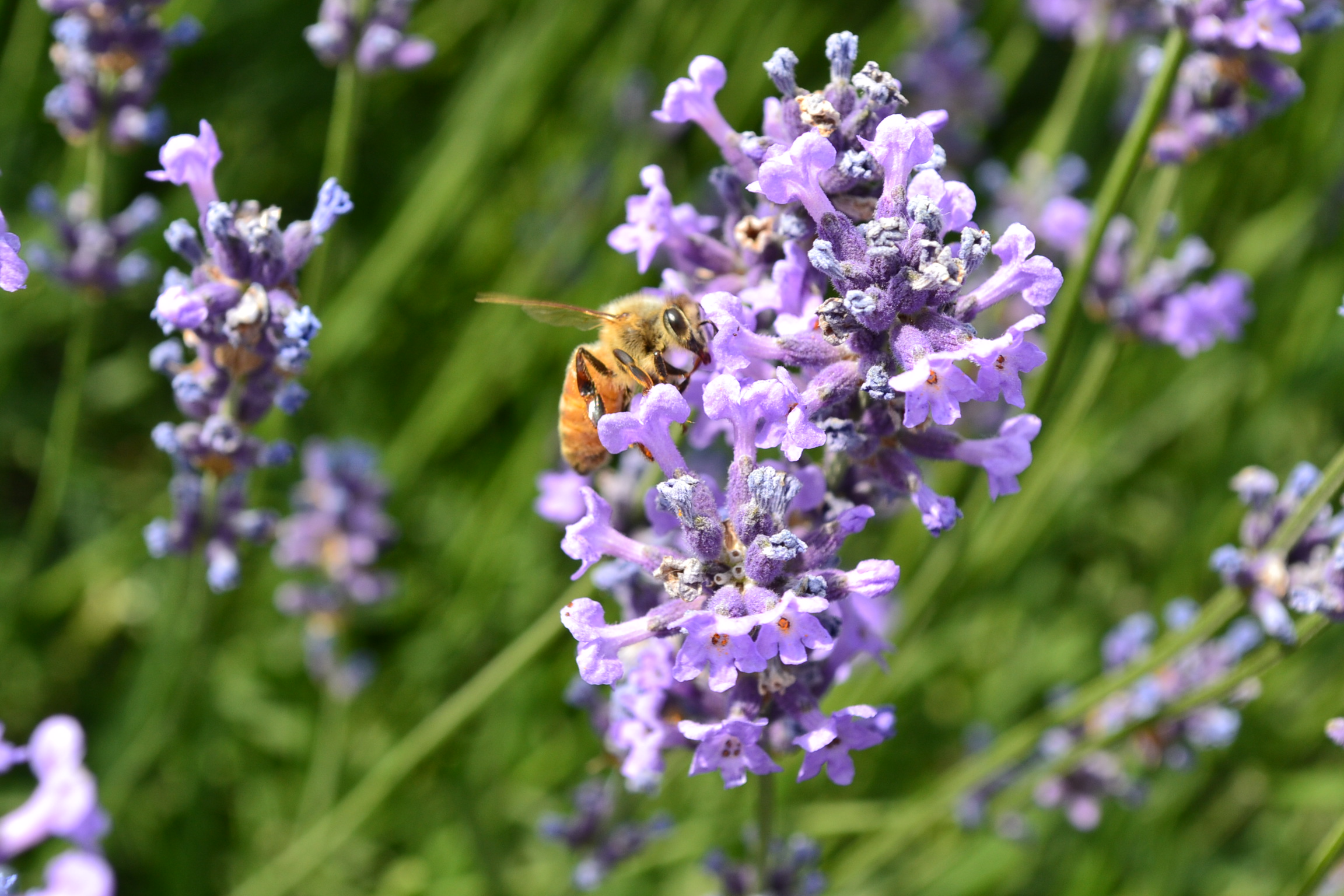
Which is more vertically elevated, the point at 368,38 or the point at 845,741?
the point at 368,38

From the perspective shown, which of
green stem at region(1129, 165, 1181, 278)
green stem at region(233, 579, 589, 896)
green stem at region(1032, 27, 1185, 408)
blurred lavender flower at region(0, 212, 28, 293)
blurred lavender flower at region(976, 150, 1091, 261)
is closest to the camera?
blurred lavender flower at region(0, 212, 28, 293)

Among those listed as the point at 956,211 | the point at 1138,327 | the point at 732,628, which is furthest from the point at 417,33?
the point at 732,628

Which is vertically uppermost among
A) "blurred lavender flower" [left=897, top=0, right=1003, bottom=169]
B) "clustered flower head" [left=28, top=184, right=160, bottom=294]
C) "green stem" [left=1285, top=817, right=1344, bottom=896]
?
"blurred lavender flower" [left=897, top=0, right=1003, bottom=169]

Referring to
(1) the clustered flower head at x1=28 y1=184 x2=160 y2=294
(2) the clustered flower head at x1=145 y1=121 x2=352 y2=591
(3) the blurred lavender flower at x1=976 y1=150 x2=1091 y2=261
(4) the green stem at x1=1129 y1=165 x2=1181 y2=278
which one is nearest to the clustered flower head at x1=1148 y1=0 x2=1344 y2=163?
(4) the green stem at x1=1129 y1=165 x2=1181 y2=278

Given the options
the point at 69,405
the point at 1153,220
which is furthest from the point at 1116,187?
the point at 69,405

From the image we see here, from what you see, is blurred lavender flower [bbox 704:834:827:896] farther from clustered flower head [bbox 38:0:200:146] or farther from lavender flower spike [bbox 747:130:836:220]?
clustered flower head [bbox 38:0:200:146]

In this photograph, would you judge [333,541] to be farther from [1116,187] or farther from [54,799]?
[1116,187]

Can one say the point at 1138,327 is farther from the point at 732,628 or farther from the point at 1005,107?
the point at 1005,107

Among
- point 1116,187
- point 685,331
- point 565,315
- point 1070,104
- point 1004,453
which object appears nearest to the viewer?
point 1004,453
